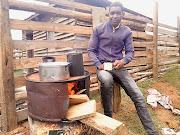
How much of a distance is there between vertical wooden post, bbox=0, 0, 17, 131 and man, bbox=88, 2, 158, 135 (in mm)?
1587

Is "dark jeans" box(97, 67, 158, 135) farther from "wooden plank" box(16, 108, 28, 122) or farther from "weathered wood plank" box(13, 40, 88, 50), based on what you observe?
"wooden plank" box(16, 108, 28, 122)

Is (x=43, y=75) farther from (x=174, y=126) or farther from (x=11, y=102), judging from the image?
(x=174, y=126)

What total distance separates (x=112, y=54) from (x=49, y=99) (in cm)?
→ 169

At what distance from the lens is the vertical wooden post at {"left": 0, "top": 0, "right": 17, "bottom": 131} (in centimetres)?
266

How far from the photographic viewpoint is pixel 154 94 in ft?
15.3

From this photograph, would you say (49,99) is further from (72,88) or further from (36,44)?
(36,44)

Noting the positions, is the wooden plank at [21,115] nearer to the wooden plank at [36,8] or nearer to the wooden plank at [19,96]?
the wooden plank at [19,96]

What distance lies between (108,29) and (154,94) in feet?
9.35

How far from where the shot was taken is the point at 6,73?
108 inches

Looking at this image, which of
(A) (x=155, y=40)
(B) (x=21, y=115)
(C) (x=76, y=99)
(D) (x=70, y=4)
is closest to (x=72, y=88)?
A: (C) (x=76, y=99)

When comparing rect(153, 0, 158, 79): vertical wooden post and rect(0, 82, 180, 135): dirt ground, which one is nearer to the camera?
rect(0, 82, 180, 135): dirt ground

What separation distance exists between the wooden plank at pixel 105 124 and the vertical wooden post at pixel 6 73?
5.51 ft

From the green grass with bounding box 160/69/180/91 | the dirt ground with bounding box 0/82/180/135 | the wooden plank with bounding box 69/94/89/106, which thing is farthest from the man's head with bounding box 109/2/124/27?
the green grass with bounding box 160/69/180/91

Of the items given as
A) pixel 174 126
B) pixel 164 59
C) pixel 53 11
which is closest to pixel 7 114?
A: pixel 53 11
